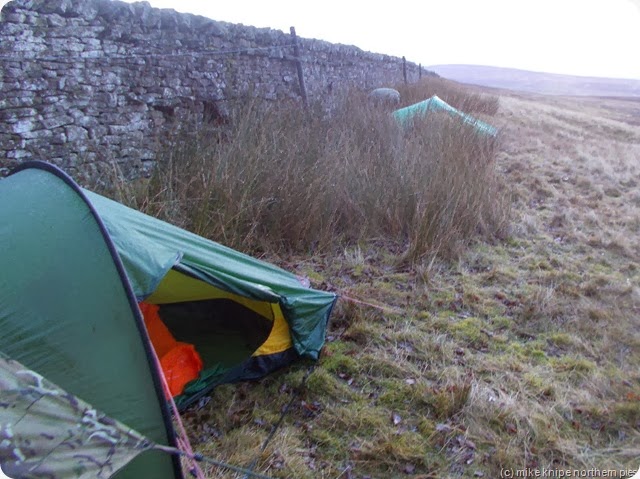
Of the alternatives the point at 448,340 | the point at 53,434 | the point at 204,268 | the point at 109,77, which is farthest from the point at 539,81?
the point at 53,434

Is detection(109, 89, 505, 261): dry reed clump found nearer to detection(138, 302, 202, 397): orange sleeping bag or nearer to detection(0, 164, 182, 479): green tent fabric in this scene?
detection(138, 302, 202, 397): orange sleeping bag

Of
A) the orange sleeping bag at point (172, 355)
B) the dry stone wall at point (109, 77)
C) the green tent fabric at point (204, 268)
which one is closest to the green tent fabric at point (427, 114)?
the dry stone wall at point (109, 77)

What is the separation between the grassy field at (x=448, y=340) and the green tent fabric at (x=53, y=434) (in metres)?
0.61

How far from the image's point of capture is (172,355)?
312 cm

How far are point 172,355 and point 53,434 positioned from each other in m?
1.44

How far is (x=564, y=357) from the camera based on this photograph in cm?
321

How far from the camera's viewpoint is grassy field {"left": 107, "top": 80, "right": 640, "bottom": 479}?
247 cm

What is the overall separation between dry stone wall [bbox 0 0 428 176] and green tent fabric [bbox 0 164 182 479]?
2.49 meters

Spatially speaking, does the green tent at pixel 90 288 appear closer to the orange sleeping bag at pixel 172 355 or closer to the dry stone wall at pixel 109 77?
the orange sleeping bag at pixel 172 355

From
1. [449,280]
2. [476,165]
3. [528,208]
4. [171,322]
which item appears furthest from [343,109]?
[171,322]

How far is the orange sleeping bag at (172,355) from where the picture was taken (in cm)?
296

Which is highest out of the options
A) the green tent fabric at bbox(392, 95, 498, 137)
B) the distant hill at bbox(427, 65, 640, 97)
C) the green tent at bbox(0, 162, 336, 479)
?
the distant hill at bbox(427, 65, 640, 97)

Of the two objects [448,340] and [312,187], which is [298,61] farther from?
[448,340]

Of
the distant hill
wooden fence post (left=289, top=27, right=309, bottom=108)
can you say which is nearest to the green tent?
wooden fence post (left=289, top=27, right=309, bottom=108)
